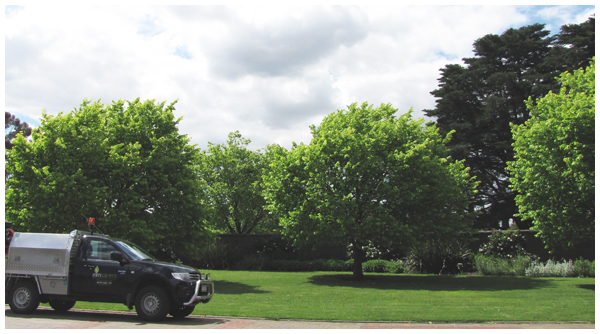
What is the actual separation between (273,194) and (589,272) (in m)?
14.6

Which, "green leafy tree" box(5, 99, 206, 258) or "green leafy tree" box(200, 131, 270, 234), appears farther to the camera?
"green leafy tree" box(200, 131, 270, 234)

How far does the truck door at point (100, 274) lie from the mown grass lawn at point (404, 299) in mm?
1858

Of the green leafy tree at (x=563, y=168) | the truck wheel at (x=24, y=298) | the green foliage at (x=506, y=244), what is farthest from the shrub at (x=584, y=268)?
the truck wheel at (x=24, y=298)

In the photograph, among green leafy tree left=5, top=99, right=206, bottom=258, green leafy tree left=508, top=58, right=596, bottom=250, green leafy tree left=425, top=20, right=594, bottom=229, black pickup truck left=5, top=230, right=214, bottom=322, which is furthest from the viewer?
green leafy tree left=425, top=20, right=594, bottom=229

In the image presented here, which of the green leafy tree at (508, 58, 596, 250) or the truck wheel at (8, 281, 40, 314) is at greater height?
the green leafy tree at (508, 58, 596, 250)

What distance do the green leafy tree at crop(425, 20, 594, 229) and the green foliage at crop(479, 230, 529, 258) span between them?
12.8m

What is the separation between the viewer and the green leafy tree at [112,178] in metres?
16.2

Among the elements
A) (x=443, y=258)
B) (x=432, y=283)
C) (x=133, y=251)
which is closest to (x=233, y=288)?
(x=133, y=251)

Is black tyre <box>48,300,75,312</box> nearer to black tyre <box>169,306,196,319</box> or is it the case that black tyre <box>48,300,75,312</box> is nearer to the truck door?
the truck door

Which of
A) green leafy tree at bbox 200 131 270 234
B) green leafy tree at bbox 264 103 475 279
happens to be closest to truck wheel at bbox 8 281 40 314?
green leafy tree at bbox 264 103 475 279

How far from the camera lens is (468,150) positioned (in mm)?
35375

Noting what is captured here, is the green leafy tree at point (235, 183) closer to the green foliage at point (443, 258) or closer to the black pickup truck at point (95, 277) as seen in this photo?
the green foliage at point (443, 258)

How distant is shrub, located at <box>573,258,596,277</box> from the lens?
20.0m

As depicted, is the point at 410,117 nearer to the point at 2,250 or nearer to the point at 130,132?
the point at 130,132
